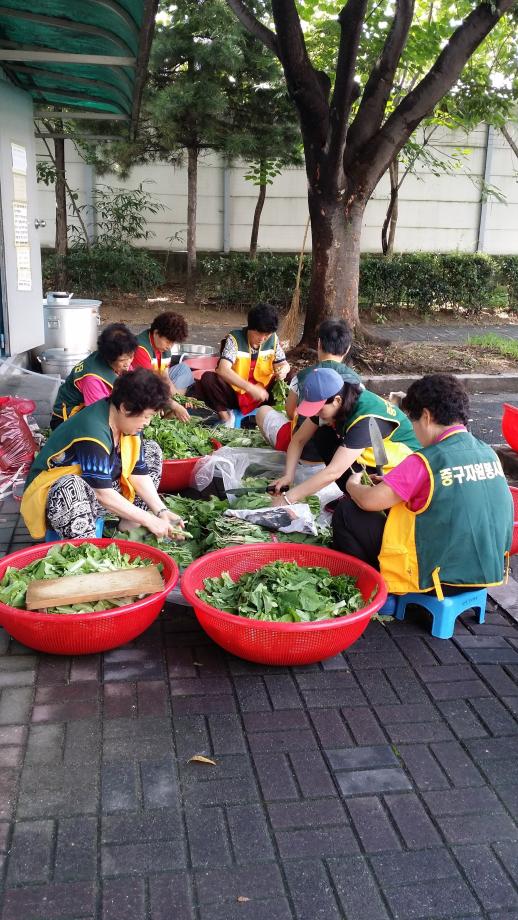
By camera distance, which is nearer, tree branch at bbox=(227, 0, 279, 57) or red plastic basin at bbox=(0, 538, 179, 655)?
red plastic basin at bbox=(0, 538, 179, 655)

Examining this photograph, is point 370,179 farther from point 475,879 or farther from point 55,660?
point 475,879

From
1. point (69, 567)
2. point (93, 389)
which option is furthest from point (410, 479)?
point (93, 389)

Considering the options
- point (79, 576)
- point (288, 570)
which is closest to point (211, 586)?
point (288, 570)

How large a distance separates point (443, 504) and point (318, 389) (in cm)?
88

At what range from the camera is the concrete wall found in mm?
15148

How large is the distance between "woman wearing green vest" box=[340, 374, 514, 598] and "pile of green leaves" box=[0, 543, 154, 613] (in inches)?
41.5

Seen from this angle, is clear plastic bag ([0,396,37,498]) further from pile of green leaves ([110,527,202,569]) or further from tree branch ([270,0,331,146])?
tree branch ([270,0,331,146])

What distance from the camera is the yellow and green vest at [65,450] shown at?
10.9 ft

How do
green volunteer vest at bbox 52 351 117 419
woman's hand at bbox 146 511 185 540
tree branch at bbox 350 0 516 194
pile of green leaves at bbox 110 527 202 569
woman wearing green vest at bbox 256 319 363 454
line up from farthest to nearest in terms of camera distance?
tree branch at bbox 350 0 516 194 < green volunteer vest at bbox 52 351 117 419 < woman wearing green vest at bbox 256 319 363 454 < pile of green leaves at bbox 110 527 202 569 < woman's hand at bbox 146 511 185 540

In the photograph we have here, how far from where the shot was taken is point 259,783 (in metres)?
2.37

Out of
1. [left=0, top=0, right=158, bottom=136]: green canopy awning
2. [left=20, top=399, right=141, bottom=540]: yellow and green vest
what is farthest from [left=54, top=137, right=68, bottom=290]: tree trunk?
[left=20, top=399, right=141, bottom=540]: yellow and green vest

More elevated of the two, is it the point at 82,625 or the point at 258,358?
the point at 258,358

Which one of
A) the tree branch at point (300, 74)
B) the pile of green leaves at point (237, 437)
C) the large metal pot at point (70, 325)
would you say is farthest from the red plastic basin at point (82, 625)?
the tree branch at point (300, 74)

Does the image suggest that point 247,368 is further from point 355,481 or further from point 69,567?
point 69,567
